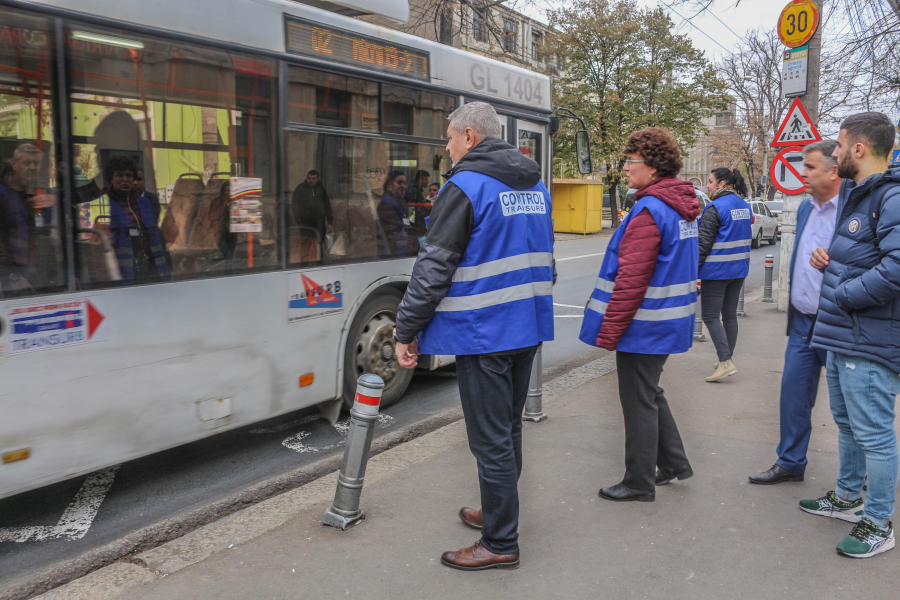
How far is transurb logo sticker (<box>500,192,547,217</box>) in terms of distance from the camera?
2.99m

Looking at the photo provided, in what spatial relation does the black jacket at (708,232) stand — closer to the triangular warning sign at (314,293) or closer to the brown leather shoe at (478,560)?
the triangular warning sign at (314,293)

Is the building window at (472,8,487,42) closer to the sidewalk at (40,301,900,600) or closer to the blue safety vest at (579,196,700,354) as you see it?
the sidewalk at (40,301,900,600)

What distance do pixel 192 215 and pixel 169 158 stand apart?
0.34m

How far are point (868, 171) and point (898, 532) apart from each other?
1.74 meters

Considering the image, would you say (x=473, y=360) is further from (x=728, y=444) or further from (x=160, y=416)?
(x=728, y=444)

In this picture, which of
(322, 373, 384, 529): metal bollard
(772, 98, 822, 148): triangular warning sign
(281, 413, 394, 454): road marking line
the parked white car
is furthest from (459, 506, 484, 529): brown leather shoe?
the parked white car

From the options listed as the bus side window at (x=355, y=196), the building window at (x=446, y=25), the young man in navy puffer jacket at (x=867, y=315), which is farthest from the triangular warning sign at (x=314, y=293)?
the building window at (x=446, y=25)

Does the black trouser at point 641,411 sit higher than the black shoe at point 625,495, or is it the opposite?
the black trouser at point 641,411

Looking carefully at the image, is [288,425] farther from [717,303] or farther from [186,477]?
[717,303]

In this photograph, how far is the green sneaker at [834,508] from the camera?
366 centimetres

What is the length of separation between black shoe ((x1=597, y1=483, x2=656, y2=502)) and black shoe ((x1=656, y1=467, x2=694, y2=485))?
246 millimetres

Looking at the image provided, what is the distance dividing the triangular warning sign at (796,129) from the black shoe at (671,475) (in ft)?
18.5

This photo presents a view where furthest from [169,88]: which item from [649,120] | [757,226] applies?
[649,120]

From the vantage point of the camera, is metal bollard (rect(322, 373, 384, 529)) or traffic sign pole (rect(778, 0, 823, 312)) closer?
metal bollard (rect(322, 373, 384, 529))
